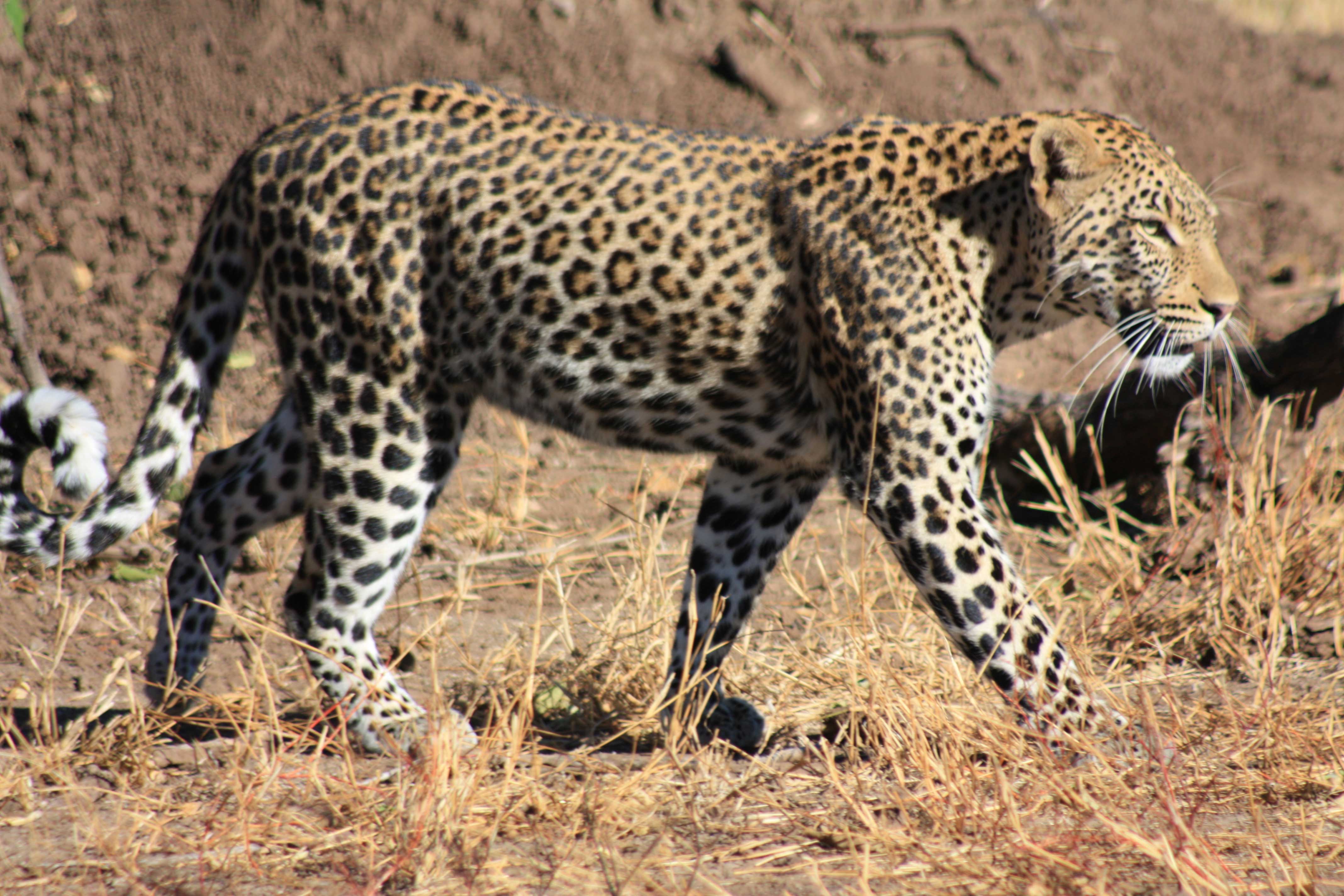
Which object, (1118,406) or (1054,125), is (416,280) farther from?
(1118,406)

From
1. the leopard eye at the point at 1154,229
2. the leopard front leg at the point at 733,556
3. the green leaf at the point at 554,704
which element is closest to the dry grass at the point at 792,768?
the green leaf at the point at 554,704

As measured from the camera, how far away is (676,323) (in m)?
4.15

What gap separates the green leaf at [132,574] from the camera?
5621mm

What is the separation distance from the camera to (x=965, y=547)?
3.80 metres

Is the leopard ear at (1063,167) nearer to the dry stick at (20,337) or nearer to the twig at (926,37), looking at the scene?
the dry stick at (20,337)

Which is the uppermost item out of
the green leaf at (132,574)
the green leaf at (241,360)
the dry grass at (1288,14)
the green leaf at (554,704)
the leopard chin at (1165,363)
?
the dry grass at (1288,14)

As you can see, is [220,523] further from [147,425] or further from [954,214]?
[954,214]

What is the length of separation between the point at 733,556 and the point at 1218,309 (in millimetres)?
1652

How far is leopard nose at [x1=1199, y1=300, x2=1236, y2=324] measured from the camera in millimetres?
3992

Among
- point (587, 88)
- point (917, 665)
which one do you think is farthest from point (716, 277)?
point (587, 88)

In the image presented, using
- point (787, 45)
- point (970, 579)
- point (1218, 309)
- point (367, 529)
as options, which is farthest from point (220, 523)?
point (787, 45)

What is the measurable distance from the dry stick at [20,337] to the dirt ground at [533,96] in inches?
30.2

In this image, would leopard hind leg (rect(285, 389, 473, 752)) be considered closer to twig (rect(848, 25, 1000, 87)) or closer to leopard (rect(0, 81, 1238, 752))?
leopard (rect(0, 81, 1238, 752))

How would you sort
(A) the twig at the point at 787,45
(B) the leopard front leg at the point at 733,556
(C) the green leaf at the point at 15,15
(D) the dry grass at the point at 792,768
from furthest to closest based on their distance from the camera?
(A) the twig at the point at 787,45 < (C) the green leaf at the point at 15,15 < (B) the leopard front leg at the point at 733,556 < (D) the dry grass at the point at 792,768
